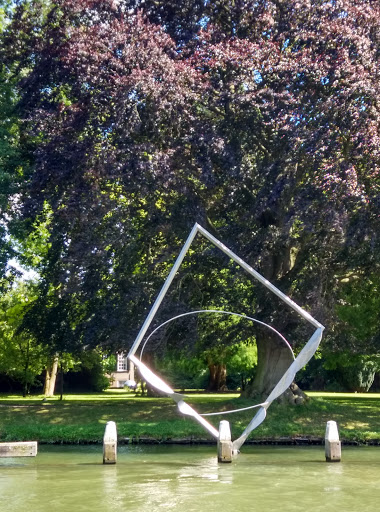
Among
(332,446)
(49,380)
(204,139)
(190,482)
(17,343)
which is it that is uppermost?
(204,139)

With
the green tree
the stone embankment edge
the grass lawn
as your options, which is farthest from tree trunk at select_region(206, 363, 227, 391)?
the stone embankment edge

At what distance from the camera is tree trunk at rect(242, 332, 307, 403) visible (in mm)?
35281

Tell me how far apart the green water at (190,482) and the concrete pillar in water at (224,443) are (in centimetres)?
→ 35

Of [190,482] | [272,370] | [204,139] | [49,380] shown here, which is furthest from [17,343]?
[190,482]

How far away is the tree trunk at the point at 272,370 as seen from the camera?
35.3 m

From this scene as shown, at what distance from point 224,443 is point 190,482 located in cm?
348

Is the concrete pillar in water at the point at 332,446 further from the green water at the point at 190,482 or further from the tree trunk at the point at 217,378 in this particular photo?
the tree trunk at the point at 217,378

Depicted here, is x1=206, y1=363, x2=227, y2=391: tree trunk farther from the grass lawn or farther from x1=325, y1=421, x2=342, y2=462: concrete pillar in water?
x1=325, y1=421, x2=342, y2=462: concrete pillar in water

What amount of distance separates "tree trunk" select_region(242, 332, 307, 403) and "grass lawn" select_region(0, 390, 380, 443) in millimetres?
650

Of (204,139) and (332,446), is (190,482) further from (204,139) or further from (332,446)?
(204,139)

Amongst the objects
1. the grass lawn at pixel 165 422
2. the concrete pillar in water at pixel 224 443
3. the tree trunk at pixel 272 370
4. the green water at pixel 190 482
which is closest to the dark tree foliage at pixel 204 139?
the tree trunk at pixel 272 370

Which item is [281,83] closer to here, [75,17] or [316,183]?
[316,183]

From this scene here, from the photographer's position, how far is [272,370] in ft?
117

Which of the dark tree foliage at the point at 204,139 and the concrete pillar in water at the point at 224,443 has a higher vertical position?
the dark tree foliage at the point at 204,139
